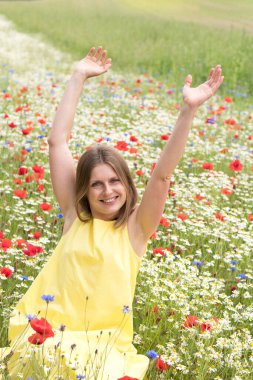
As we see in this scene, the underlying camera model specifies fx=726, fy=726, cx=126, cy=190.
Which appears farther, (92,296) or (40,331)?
(92,296)

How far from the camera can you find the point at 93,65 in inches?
138

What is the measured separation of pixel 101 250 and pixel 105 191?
257mm

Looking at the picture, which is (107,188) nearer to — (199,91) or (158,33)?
(199,91)

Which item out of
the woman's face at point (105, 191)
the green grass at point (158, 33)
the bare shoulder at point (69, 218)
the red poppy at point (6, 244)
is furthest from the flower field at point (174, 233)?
the green grass at point (158, 33)

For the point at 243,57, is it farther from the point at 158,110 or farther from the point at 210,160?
the point at 210,160

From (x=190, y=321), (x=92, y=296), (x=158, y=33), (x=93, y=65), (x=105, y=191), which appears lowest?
(x=190, y=321)

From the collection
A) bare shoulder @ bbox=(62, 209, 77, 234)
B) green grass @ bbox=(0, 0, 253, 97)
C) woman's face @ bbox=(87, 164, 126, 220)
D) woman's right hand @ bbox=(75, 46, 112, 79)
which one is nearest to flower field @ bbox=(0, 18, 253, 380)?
bare shoulder @ bbox=(62, 209, 77, 234)

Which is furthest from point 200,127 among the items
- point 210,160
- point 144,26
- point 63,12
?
point 63,12

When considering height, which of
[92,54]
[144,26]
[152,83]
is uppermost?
[144,26]

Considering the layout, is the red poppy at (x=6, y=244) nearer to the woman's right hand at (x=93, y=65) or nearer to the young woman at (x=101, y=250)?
the young woman at (x=101, y=250)

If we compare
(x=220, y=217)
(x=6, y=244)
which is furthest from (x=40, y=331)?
(x=220, y=217)

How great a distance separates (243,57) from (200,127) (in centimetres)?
431

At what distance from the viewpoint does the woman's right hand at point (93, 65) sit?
3.46 m

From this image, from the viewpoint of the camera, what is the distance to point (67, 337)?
2.84m
